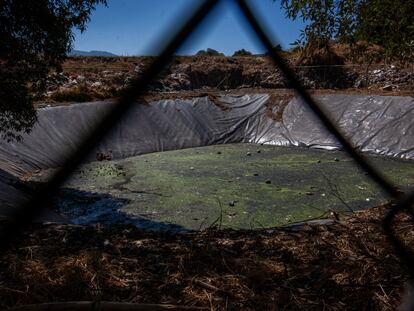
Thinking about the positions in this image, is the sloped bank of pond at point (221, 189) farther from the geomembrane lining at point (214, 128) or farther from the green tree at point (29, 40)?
the green tree at point (29, 40)

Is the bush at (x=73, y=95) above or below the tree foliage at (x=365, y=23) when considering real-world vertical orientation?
above

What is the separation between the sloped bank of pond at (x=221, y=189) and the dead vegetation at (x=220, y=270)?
1369 millimetres

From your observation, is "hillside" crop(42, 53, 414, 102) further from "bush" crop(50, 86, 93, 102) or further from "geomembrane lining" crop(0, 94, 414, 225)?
"geomembrane lining" crop(0, 94, 414, 225)

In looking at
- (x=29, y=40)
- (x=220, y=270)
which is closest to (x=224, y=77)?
(x=29, y=40)

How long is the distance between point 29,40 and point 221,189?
3579 millimetres

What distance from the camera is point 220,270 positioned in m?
2.02

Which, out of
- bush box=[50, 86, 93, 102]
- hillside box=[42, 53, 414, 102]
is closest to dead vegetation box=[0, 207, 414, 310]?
bush box=[50, 86, 93, 102]

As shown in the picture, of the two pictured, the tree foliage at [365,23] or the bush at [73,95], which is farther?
the bush at [73,95]

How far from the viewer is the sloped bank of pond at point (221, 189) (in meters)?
5.15

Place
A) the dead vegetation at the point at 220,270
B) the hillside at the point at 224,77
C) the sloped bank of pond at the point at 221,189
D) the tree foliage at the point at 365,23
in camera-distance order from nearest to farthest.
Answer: the dead vegetation at the point at 220,270 → the tree foliage at the point at 365,23 → the sloped bank of pond at the point at 221,189 → the hillside at the point at 224,77

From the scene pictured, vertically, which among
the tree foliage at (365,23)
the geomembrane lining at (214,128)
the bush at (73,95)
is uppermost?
the bush at (73,95)

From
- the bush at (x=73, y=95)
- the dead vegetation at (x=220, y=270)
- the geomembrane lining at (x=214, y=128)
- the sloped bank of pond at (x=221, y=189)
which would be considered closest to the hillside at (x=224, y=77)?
the bush at (x=73, y=95)

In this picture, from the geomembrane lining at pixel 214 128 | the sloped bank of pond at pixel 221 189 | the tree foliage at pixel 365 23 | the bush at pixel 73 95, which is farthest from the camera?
the bush at pixel 73 95

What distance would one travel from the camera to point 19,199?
4.80 metres
